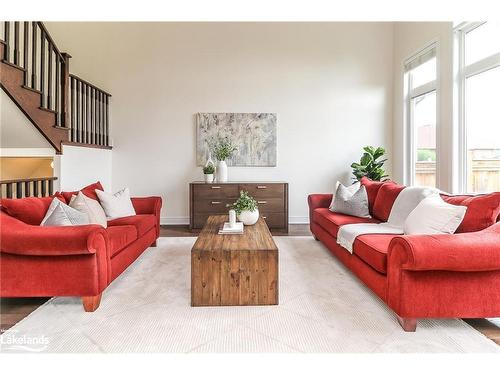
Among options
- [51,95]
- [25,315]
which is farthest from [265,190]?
[25,315]

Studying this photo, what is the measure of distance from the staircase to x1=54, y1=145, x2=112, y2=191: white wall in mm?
117

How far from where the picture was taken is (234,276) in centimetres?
243

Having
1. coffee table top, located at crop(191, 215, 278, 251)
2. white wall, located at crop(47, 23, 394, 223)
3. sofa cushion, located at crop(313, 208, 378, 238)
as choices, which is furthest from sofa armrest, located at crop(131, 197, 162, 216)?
sofa cushion, located at crop(313, 208, 378, 238)

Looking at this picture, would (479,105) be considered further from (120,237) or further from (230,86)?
(120,237)

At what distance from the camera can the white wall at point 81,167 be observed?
162 inches

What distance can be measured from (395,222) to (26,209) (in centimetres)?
329

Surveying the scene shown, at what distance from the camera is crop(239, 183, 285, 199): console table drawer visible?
517 cm

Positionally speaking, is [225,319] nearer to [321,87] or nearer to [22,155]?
[22,155]

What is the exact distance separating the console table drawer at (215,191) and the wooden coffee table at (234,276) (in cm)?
274

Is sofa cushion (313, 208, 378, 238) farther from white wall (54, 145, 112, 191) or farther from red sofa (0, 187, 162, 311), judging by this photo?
white wall (54, 145, 112, 191)

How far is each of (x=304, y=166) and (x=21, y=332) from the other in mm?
4719

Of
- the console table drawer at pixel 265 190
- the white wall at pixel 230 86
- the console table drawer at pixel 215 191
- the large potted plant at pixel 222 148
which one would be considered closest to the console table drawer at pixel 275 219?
the console table drawer at pixel 265 190

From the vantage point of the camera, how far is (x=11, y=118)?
3.73 m

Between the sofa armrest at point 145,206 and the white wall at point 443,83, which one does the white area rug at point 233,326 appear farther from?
the white wall at point 443,83
